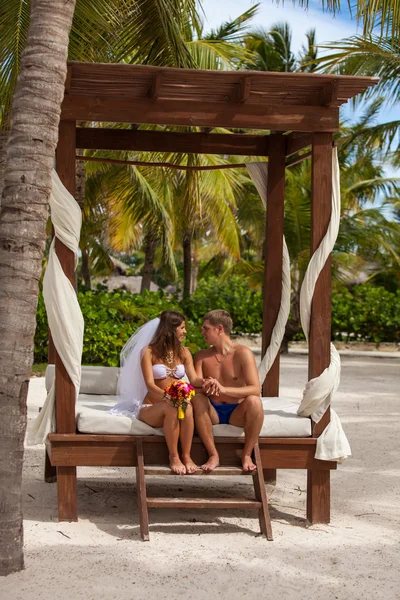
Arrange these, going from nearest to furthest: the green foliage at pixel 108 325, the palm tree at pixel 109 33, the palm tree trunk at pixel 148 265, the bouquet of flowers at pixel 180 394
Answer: the bouquet of flowers at pixel 180 394 → the palm tree at pixel 109 33 → the green foliage at pixel 108 325 → the palm tree trunk at pixel 148 265

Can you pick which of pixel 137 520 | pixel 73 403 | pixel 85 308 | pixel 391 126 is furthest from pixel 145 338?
pixel 391 126

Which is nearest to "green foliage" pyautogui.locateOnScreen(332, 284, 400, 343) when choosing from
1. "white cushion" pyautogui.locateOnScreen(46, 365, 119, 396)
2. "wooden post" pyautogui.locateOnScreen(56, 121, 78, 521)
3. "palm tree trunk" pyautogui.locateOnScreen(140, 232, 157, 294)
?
"palm tree trunk" pyautogui.locateOnScreen(140, 232, 157, 294)

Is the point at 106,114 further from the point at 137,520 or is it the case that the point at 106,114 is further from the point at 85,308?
the point at 85,308

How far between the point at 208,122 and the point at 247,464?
230 centimetres

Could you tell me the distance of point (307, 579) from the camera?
4594mm

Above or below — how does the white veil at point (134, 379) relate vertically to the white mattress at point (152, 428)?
above

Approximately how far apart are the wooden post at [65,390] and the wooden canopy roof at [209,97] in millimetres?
176

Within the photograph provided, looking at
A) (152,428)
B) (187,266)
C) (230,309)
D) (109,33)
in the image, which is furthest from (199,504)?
(187,266)

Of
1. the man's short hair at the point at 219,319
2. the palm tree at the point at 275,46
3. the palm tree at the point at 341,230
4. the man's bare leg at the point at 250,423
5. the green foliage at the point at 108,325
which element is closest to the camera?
the man's bare leg at the point at 250,423

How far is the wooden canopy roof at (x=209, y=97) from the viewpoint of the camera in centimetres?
543

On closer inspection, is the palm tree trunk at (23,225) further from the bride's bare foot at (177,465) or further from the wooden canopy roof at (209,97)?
the bride's bare foot at (177,465)

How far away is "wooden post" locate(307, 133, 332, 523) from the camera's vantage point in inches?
226

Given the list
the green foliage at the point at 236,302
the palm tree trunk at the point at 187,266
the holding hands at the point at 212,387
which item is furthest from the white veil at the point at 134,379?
the palm tree trunk at the point at 187,266

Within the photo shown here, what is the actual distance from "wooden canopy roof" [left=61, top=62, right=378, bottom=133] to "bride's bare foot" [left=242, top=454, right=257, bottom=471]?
87.8 inches
